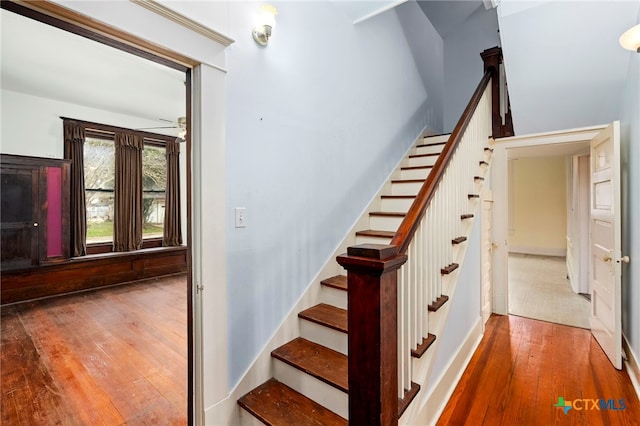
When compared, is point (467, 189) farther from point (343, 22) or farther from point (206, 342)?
point (206, 342)

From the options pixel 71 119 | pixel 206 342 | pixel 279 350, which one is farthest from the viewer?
pixel 71 119

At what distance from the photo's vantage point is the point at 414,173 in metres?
3.37

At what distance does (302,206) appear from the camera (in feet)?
7.23

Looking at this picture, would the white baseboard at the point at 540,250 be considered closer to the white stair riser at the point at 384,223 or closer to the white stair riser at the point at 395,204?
the white stair riser at the point at 395,204

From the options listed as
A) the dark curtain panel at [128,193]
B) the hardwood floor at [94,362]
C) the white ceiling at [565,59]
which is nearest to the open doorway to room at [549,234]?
the white ceiling at [565,59]

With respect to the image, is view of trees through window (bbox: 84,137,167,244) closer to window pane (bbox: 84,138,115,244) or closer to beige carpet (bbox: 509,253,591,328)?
window pane (bbox: 84,138,115,244)

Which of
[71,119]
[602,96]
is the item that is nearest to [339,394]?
[602,96]

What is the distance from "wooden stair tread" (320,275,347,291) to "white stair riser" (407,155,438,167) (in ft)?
6.25

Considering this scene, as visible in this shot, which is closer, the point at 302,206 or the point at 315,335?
the point at 315,335

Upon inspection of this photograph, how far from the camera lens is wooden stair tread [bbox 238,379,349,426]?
155 cm

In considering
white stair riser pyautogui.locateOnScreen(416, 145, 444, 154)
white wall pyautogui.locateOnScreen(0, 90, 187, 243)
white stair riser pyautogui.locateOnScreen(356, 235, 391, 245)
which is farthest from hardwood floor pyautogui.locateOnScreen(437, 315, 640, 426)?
white wall pyautogui.locateOnScreen(0, 90, 187, 243)

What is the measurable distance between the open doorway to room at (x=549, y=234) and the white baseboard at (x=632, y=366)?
33.9 inches

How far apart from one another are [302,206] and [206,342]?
1105 mm

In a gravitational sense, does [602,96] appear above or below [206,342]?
above
